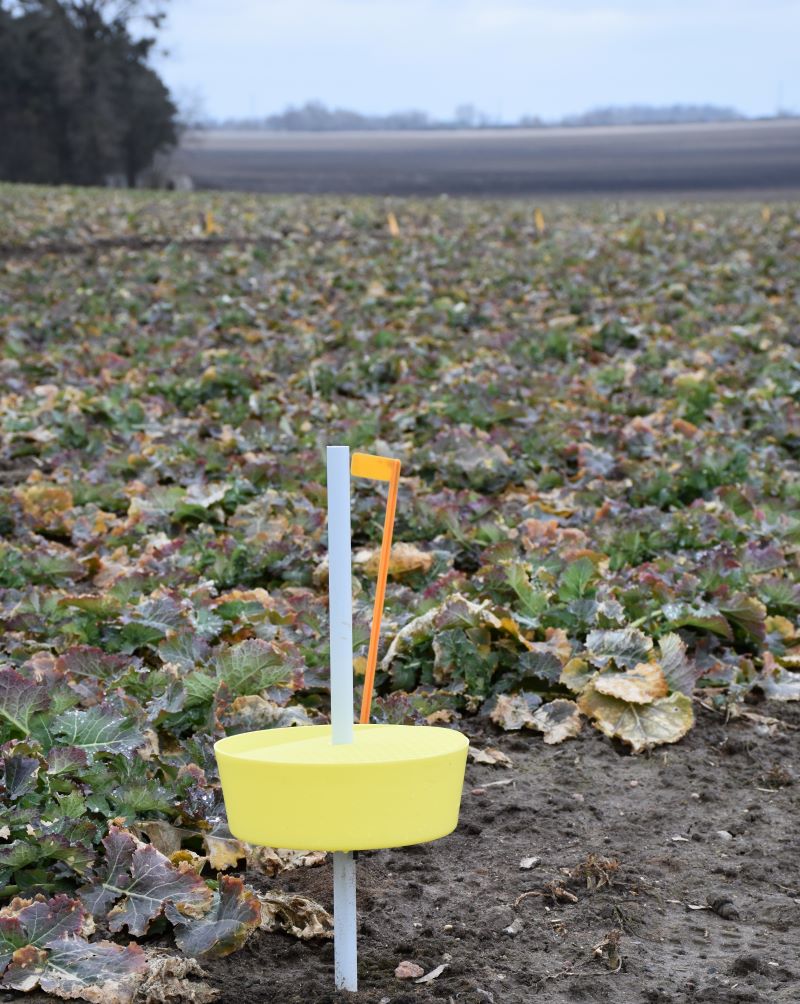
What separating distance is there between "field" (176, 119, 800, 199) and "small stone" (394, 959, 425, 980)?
3617cm

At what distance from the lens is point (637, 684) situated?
364cm

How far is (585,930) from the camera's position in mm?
2555

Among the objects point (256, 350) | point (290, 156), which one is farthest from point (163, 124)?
point (290, 156)

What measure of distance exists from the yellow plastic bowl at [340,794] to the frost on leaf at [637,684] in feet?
5.09

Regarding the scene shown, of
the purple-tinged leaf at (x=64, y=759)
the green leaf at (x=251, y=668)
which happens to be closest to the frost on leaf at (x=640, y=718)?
the green leaf at (x=251, y=668)

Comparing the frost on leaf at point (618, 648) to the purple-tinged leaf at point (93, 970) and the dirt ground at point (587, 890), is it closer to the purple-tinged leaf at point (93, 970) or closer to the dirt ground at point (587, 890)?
the dirt ground at point (587, 890)

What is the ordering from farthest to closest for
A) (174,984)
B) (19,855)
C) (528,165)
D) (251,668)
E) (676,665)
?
1. (528,165)
2. (676,665)
3. (251,668)
4. (19,855)
5. (174,984)

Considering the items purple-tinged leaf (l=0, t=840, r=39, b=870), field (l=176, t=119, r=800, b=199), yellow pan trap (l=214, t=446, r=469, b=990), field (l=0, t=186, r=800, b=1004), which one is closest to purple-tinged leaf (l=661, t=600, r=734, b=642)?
field (l=0, t=186, r=800, b=1004)

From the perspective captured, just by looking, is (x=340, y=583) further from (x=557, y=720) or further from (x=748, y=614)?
(x=748, y=614)

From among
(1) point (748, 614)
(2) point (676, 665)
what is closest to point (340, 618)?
(2) point (676, 665)

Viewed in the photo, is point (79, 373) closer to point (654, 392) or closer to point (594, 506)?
point (654, 392)

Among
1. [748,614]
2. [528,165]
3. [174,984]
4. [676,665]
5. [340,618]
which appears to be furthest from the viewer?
[528,165]

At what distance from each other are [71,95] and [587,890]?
40.9m

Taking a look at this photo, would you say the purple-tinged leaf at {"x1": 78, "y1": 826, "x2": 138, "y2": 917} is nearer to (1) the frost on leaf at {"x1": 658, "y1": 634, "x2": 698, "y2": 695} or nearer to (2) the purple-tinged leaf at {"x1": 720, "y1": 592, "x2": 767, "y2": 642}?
(1) the frost on leaf at {"x1": 658, "y1": 634, "x2": 698, "y2": 695}
